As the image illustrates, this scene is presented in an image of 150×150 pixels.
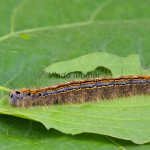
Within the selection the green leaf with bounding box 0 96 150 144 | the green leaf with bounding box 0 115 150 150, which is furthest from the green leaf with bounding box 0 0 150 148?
the green leaf with bounding box 0 115 150 150

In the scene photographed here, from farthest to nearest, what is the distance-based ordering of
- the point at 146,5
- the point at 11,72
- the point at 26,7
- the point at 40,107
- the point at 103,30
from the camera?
the point at 146,5
the point at 26,7
the point at 103,30
the point at 11,72
the point at 40,107

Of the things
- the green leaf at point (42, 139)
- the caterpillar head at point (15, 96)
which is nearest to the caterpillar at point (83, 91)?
the caterpillar head at point (15, 96)

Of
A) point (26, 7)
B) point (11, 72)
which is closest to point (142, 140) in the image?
point (11, 72)

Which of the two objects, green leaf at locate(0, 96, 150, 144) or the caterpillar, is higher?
the caterpillar

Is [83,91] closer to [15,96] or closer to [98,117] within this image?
[98,117]

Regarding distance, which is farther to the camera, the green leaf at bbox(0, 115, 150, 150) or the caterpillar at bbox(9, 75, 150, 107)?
the caterpillar at bbox(9, 75, 150, 107)

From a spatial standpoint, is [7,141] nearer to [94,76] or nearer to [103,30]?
[94,76]

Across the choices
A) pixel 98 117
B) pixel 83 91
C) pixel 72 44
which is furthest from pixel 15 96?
pixel 72 44

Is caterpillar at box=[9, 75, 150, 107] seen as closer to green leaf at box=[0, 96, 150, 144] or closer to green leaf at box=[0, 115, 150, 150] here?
green leaf at box=[0, 96, 150, 144]

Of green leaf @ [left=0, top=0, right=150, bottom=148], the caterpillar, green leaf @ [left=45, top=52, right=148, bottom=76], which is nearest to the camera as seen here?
green leaf @ [left=0, top=0, right=150, bottom=148]
